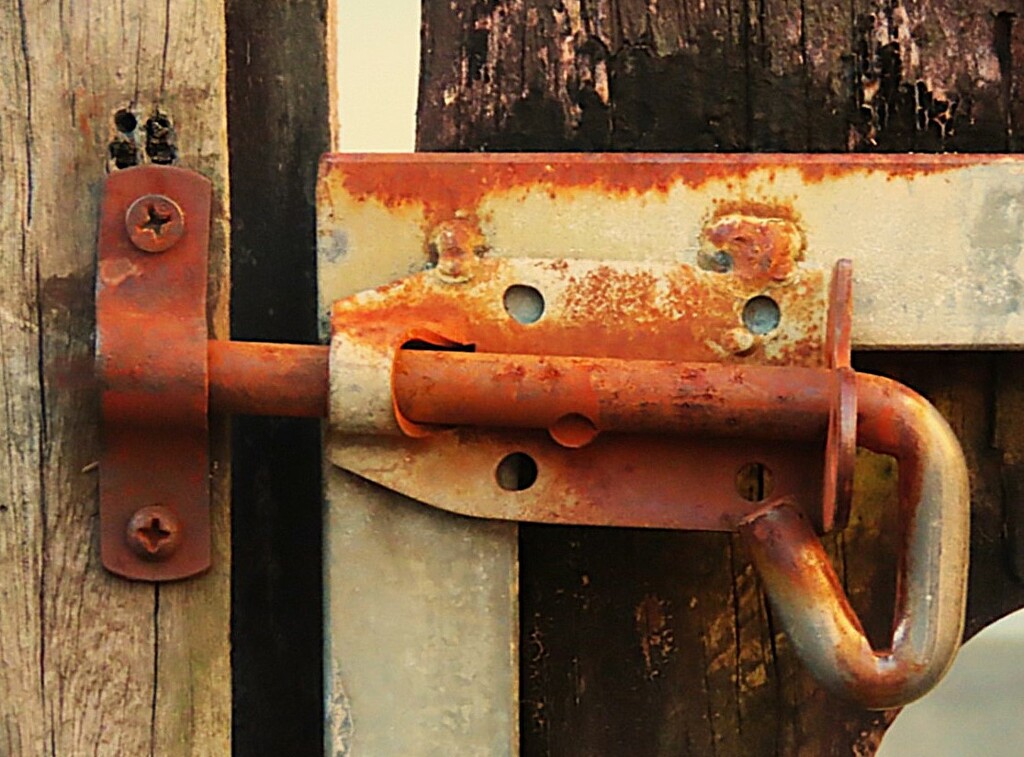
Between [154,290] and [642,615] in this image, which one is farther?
[642,615]

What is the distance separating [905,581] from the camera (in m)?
0.71

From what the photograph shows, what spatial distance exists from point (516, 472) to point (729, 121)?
0.28 meters

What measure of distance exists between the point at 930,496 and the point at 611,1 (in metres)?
0.39

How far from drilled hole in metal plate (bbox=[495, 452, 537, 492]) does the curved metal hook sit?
6.3 inches

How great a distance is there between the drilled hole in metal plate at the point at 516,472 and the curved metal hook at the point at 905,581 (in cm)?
16

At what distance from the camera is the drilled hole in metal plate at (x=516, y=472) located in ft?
2.57

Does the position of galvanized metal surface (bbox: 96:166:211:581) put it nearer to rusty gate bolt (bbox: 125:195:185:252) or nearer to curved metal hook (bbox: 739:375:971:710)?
rusty gate bolt (bbox: 125:195:185:252)

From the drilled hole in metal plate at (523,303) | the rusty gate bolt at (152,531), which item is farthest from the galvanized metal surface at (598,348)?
the rusty gate bolt at (152,531)

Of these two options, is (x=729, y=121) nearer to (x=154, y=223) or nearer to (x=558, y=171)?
(x=558, y=171)

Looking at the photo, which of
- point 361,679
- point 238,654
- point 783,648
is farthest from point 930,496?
point 238,654

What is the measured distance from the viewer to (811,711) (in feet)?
2.91

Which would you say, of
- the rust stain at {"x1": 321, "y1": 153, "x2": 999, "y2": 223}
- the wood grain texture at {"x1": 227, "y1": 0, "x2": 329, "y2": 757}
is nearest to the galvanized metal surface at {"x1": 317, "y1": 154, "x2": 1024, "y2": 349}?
the rust stain at {"x1": 321, "y1": 153, "x2": 999, "y2": 223}

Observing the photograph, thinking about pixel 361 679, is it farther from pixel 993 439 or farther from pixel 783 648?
pixel 993 439

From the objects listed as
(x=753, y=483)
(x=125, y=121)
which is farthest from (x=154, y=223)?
(x=753, y=483)
